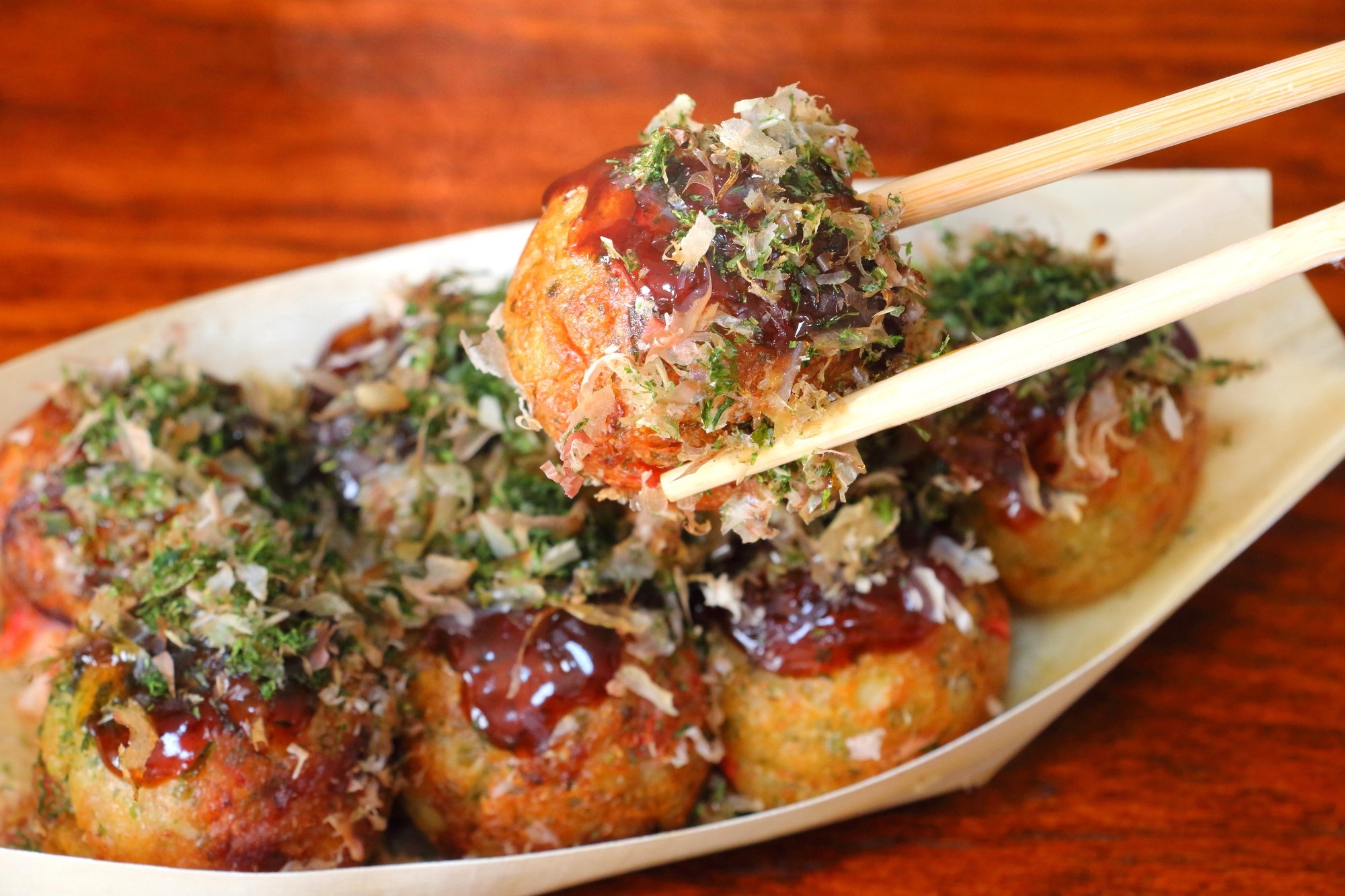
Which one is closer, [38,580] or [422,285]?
[38,580]

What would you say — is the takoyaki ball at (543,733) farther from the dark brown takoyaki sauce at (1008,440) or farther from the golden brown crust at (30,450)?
the golden brown crust at (30,450)

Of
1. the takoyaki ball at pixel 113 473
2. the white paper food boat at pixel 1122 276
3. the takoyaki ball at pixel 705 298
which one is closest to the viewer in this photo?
the takoyaki ball at pixel 705 298

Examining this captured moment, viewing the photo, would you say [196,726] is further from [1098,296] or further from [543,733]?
[1098,296]

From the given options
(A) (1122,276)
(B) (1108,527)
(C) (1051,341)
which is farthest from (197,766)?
(A) (1122,276)

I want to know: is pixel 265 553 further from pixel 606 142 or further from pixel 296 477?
pixel 606 142

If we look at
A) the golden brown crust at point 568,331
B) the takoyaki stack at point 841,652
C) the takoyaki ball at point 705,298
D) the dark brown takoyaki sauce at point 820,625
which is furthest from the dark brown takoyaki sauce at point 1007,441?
the golden brown crust at point 568,331

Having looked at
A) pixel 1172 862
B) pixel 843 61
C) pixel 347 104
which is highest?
pixel 843 61

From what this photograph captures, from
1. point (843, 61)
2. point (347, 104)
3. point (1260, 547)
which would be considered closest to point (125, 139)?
point (347, 104)
